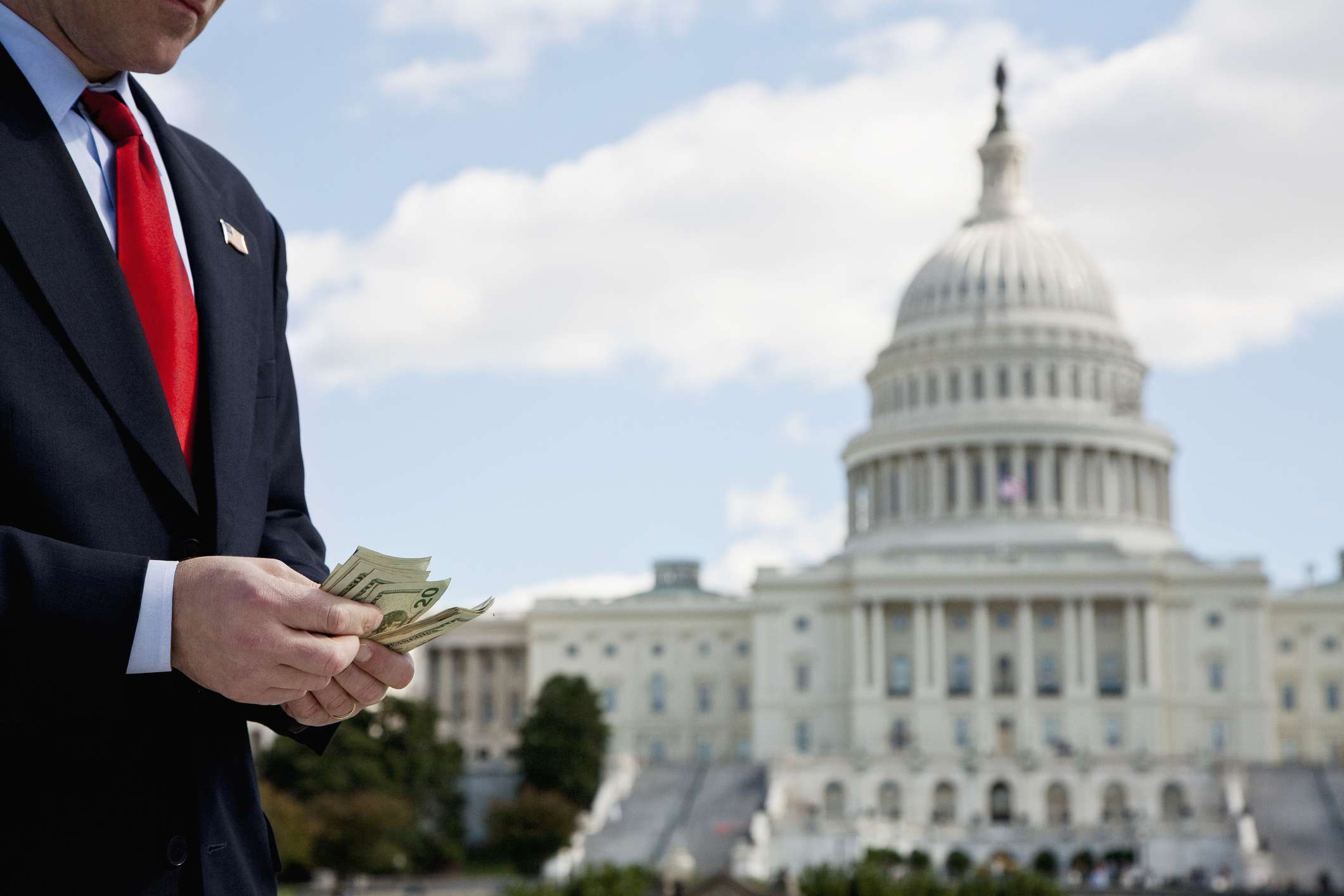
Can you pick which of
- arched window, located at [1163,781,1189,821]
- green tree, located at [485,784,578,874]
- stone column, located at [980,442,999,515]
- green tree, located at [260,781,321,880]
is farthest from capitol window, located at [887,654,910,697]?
green tree, located at [260,781,321,880]

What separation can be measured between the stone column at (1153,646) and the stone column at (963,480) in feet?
47.9

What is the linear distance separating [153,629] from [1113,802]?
102 meters

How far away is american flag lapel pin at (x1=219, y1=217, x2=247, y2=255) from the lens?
19.6 ft

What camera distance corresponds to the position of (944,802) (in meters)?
105

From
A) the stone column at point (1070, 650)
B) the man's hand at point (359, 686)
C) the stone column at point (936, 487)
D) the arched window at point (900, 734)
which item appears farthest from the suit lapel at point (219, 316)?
the stone column at point (936, 487)

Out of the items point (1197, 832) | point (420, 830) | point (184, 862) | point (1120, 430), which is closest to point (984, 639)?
point (1120, 430)

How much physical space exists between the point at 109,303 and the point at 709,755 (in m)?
123

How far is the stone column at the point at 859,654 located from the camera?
11656cm

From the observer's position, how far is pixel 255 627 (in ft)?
15.8

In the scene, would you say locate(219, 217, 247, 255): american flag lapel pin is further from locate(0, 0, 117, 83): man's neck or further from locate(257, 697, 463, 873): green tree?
locate(257, 697, 463, 873): green tree

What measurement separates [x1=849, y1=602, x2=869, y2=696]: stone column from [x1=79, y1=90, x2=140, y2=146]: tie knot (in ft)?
369

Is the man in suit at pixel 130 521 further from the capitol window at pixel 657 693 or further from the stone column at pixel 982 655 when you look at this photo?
the capitol window at pixel 657 693

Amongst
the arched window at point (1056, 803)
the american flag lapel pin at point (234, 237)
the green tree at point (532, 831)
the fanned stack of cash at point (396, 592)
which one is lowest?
the green tree at point (532, 831)

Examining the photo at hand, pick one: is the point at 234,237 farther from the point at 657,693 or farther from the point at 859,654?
the point at 657,693
